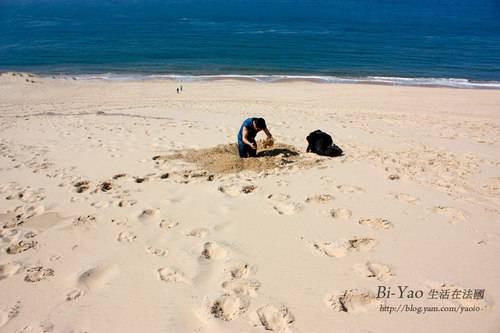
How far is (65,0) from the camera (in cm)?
8756

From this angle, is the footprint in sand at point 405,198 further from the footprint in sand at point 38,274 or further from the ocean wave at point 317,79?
the ocean wave at point 317,79

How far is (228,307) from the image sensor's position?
9.86 ft

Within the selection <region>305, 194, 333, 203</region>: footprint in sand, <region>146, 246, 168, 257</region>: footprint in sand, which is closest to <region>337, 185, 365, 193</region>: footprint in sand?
<region>305, 194, 333, 203</region>: footprint in sand

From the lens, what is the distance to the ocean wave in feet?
73.8

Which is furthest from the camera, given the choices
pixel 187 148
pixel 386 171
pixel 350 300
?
pixel 187 148

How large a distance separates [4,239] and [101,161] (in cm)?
286

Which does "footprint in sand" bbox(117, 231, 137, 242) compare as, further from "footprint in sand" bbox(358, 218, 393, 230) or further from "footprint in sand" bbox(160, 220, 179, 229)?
"footprint in sand" bbox(358, 218, 393, 230)

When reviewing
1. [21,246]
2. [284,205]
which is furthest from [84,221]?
[284,205]

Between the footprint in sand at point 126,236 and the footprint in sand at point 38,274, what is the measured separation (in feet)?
2.54

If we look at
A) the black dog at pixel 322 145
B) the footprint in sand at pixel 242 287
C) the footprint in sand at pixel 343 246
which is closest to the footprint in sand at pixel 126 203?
the footprint in sand at pixel 242 287

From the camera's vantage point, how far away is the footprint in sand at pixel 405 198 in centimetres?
495

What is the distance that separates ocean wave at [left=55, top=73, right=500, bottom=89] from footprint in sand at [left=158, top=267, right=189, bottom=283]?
70.7 feet

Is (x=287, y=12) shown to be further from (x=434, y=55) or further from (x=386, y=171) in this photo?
(x=386, y=171)

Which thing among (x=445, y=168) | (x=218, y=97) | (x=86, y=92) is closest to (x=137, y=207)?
(x=445, y=168)
